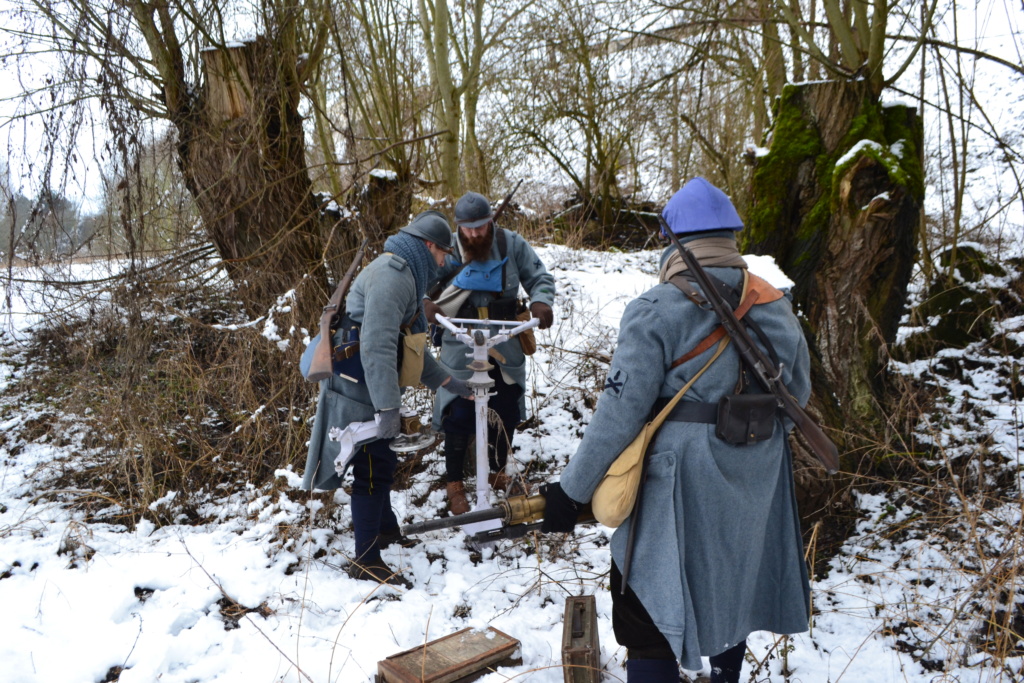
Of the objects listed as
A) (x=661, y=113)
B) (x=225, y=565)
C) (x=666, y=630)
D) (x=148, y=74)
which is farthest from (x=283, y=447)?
(x=661, y=113)

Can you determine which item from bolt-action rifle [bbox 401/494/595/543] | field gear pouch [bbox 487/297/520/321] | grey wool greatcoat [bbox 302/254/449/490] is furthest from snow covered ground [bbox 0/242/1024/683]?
field gear pouch [bbox 487/297/520/321]

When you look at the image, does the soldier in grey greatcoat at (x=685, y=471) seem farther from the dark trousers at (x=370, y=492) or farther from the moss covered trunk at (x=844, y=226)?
the moss covered trunk at (x=844, y=226)

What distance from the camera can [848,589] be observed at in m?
3.32

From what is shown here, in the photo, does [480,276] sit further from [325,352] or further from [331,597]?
[331,597]

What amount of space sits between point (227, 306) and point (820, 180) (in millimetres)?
4949

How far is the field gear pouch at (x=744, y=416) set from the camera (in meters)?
1.83

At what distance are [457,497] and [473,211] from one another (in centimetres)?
178

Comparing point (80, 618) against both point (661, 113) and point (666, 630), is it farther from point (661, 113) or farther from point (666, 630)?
point (661, 113)

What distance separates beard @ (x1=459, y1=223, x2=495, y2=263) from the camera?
3.89 metres

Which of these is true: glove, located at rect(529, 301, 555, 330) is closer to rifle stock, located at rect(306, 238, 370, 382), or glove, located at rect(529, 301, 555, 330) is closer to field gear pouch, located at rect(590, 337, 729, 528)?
rifle stock, located at rect(306, 238, 370, 382)

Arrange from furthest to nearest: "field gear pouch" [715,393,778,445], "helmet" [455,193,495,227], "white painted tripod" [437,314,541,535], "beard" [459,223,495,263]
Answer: "beard" [459,223,495,263] → "helmet" [455,193,495,227] → "white painted tripod" [437,314,541,535] → "field gear pouch" [715,393,778,445]

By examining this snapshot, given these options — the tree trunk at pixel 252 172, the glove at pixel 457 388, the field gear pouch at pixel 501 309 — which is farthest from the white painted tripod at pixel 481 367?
the tree trunk at pixel 252 172

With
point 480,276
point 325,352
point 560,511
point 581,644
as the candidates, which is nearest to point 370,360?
point 325,352

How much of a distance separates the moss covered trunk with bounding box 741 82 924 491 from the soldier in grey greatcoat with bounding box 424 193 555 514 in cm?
157
